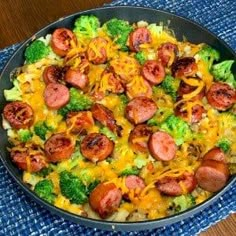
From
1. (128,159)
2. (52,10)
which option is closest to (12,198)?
(128,159)

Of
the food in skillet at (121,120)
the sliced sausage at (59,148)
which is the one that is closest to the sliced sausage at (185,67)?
the food in skillet at (121,120)

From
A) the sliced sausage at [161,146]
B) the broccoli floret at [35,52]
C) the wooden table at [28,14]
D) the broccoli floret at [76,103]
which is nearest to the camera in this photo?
the sliced sausage at [161,146]

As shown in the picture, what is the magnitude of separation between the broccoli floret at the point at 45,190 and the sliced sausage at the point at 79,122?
0.59 ft

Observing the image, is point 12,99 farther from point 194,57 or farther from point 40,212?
point 194,57

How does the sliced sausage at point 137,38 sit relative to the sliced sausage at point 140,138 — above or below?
above

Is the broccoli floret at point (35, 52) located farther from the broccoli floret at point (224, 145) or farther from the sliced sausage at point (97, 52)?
the broccoli floret at point (224, 145)

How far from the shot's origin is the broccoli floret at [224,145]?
5.24 ft

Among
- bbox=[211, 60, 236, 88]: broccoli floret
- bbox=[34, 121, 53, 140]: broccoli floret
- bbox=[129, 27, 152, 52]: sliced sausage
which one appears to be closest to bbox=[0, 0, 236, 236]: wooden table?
bbox=[129, 27, 152, 52]: sliced sausage

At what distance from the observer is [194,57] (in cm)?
181

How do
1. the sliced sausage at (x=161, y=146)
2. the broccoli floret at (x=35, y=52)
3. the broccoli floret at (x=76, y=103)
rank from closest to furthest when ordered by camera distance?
the sliced sausage at (x=161, y=146) < the broccoli floret at (x=76, y=103) < the broccoli floret at (x=35, y=52)

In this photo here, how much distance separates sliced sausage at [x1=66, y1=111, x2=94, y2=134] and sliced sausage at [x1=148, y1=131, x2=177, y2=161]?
0.62 ft

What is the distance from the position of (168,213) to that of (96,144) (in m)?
0.27

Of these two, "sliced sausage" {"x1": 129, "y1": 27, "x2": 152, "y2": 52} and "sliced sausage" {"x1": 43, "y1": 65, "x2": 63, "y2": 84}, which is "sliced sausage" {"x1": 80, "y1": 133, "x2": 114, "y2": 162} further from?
"sliced sausage" {"x1": 129, "y1": 27, "x2": 152, "y2": 52}

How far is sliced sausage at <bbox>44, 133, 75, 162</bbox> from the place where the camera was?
1562 mm
